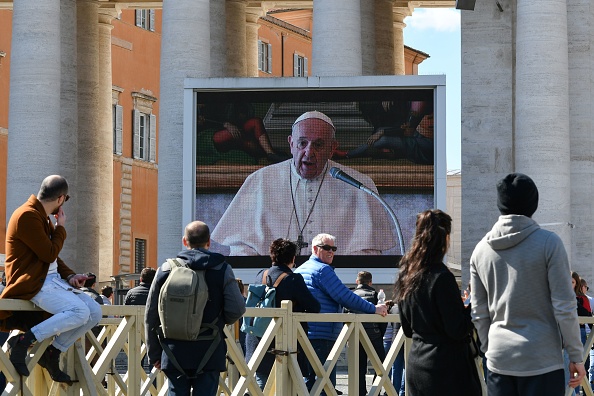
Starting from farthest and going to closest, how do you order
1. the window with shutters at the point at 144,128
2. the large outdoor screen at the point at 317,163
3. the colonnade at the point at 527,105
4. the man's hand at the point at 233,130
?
1. the window with shutters at the point at 144,128
2. the colonnade at the point at 527,105
3. the man's hand at the point at 233,130
4. the large outdoor screen at the point at 317,163

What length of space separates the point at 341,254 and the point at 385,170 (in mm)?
1972

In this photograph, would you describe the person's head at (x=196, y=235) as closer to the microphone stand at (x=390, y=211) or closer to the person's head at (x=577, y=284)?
the person's head at (x=577, y=284)

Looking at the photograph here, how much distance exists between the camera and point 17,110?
36.8 metres

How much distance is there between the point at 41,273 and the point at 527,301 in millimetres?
4255

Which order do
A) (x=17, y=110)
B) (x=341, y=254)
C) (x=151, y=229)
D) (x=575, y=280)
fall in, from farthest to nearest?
(x=151, y=229) → (x=17, y=110) → (x=341, y=254) → (x=575, y=280)

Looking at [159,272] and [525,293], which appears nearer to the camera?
[525,293]

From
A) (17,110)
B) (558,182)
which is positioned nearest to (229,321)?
(558,182)

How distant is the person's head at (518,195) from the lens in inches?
394

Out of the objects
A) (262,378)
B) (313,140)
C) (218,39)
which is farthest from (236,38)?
(262,378)

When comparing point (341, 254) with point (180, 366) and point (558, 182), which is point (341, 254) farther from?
point (180, 366)

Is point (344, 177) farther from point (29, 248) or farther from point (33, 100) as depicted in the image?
point (29, 248)

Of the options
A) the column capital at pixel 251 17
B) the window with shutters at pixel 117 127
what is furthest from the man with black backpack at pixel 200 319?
the window with shutters at pixel 117 127

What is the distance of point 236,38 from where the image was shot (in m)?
42.9

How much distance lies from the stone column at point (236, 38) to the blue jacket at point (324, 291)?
1063 inches
